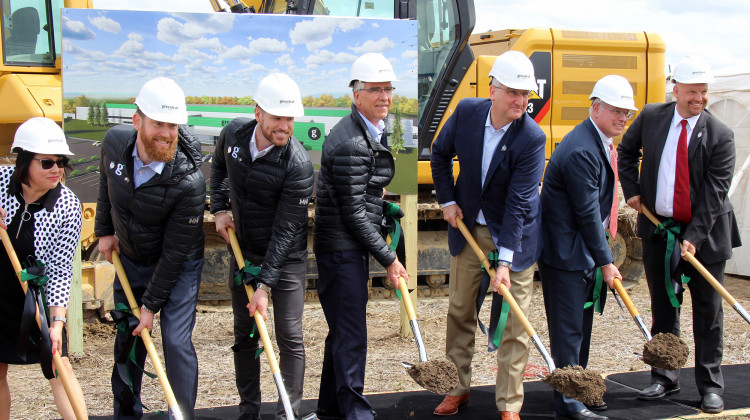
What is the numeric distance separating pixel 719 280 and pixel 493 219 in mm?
1571

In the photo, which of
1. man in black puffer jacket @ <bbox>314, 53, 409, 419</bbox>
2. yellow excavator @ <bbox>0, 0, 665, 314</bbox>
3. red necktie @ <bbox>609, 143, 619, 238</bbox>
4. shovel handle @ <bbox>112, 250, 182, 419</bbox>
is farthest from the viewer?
yellow excavator @ <bbox>0, 0, 665, 314</bbox>

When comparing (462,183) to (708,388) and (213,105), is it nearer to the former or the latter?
(708,388)

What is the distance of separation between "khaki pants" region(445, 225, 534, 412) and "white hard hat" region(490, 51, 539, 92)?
2.68ft

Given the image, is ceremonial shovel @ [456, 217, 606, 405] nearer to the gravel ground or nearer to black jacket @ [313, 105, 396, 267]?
black jacket @ [313, 105, 396, 267]

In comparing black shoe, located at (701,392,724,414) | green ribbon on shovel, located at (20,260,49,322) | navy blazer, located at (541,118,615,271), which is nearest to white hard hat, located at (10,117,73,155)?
green ribbon on shovel, located at (20,260,49,322)

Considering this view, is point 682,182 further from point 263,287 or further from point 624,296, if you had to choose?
point 263,287

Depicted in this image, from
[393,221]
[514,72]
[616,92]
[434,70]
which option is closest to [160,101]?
[393,221]

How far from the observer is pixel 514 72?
3.98m

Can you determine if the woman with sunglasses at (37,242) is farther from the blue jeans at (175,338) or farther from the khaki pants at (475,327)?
the khaki pants at (475,327)

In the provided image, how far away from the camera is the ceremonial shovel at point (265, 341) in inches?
137

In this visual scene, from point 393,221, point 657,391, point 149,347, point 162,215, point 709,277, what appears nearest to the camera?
point 149,347

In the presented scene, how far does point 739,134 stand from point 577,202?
6.41 meters

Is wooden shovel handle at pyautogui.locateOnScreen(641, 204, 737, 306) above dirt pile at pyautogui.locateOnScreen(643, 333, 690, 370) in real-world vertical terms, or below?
above

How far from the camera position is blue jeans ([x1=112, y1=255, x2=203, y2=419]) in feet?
11.8
